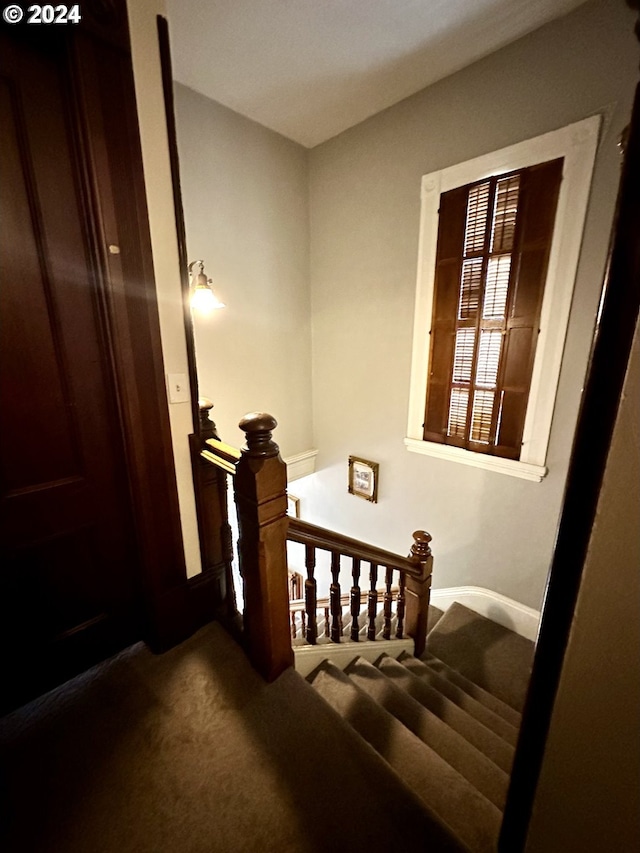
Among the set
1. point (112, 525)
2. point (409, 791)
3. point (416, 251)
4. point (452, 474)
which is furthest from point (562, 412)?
point (112, 525)

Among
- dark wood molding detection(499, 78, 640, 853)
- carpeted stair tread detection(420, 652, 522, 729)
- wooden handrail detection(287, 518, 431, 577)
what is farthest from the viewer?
carpeted stair tread detection(420, 652, 522, 729)

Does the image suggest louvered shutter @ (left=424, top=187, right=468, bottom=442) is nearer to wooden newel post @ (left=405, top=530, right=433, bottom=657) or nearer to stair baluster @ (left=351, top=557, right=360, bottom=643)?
wooden newel post @ (left=405, top=530, right=433, bottom=657)

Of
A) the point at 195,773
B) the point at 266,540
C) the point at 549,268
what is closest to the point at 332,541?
the point at 266,540

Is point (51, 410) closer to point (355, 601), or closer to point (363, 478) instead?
point (355, 601)

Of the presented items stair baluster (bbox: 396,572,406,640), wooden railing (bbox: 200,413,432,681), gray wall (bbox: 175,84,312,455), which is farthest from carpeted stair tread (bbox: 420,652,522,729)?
gray wall (bbox: 175,84,312,455)

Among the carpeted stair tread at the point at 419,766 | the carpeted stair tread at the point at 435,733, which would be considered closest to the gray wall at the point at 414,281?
the carpeted stair tread at the point at 435,733

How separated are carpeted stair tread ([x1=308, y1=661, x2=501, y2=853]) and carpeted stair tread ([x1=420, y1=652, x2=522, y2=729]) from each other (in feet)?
3.02

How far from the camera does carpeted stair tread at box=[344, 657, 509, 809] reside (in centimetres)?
125

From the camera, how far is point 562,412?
2102mm

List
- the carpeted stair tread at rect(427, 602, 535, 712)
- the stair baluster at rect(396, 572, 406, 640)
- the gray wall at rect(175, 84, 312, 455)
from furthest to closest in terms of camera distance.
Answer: the gray wall at rect(175, 84, 312, 455), the carpeted stair tread at rect(427, 602, 535, 712), the stair baluster at rect(396, 572, 406, 640)

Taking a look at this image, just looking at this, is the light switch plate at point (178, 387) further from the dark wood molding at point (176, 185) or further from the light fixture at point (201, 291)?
the light fixture at point (201, 291)

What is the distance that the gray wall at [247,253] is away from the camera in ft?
7.82

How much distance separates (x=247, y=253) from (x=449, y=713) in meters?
3.29

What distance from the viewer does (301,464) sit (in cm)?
360
